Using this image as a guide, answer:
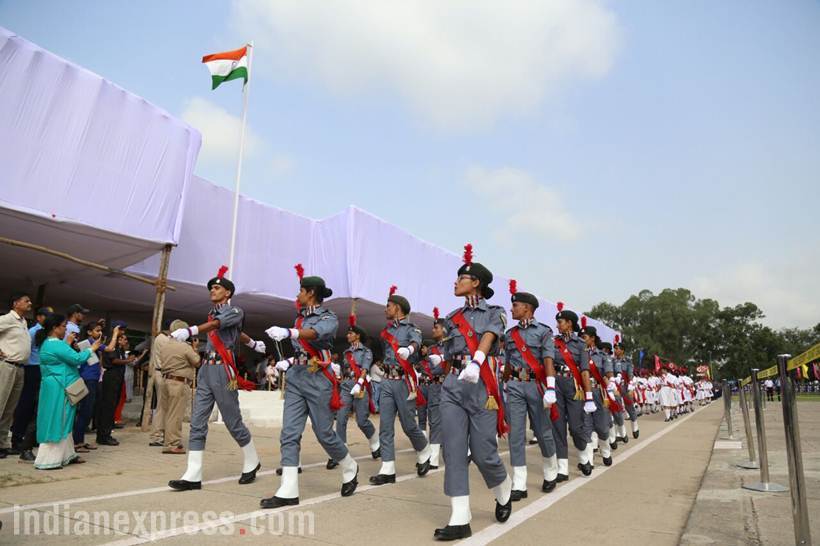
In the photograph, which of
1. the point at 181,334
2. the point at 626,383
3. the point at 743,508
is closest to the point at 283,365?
the point at 181,334

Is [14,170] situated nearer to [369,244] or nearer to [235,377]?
[235,377]

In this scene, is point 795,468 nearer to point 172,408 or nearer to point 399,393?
point 399,393

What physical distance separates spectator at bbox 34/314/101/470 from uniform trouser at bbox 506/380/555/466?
5.02 m

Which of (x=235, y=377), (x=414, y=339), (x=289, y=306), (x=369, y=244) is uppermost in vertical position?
(x=369, y=244)

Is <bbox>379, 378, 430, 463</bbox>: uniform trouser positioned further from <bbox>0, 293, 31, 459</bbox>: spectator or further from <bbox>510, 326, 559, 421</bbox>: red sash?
<bbox>0, 293, 31, 459</bbox>: spectator

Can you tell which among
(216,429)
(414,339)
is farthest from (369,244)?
(414,339)

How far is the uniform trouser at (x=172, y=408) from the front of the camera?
8125 millimetres

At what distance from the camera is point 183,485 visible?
5.34 metres

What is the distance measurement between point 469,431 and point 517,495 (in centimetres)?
154

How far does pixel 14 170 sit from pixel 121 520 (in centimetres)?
738

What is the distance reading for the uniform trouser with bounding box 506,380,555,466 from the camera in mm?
5715

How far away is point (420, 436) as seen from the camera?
6.93 meters

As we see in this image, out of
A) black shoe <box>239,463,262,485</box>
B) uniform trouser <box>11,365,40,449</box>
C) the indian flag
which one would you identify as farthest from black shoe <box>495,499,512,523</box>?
the indian flag

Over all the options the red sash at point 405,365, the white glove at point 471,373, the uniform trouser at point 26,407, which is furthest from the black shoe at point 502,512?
the uniform trouser at point 26,407
